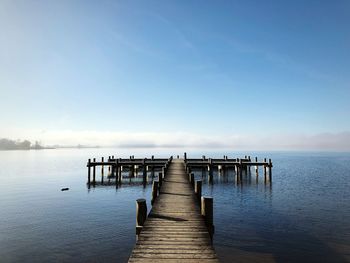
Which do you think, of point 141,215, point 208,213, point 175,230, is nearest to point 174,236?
point 175,230

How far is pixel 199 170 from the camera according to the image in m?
52.2

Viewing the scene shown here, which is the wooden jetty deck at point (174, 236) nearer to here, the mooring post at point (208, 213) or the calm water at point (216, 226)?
the mooring post at point (208, 213)

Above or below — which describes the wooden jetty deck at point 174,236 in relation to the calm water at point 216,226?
above

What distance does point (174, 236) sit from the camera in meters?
8.36

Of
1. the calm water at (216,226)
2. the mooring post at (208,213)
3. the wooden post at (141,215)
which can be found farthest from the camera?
the calm water at (216,226)

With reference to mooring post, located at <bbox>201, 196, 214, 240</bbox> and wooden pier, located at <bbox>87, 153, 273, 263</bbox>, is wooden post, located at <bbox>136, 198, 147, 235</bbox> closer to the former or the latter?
wooden pier, located at <bbox>87, 153, 273, 263</bbox>

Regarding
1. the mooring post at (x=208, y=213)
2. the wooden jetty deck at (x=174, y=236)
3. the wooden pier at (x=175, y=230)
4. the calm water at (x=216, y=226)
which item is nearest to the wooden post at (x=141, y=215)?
the wooden pier at (x=175, y=230)

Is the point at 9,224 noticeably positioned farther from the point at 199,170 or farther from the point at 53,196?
the point at 199,170

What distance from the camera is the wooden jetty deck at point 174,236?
23.0ft

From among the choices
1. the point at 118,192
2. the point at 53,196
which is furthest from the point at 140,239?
the point at 53,196

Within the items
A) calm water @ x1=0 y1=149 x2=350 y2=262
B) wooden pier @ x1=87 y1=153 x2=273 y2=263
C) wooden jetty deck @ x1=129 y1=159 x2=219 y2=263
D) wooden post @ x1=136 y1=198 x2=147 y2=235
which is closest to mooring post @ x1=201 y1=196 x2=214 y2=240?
wooden pier @ x1=87 y1=153 x2=273 y2=263

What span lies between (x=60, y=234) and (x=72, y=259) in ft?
13.6

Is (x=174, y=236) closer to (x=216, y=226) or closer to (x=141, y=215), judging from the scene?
(x=141, y=215)

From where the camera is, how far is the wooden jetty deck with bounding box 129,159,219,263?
7.00m
